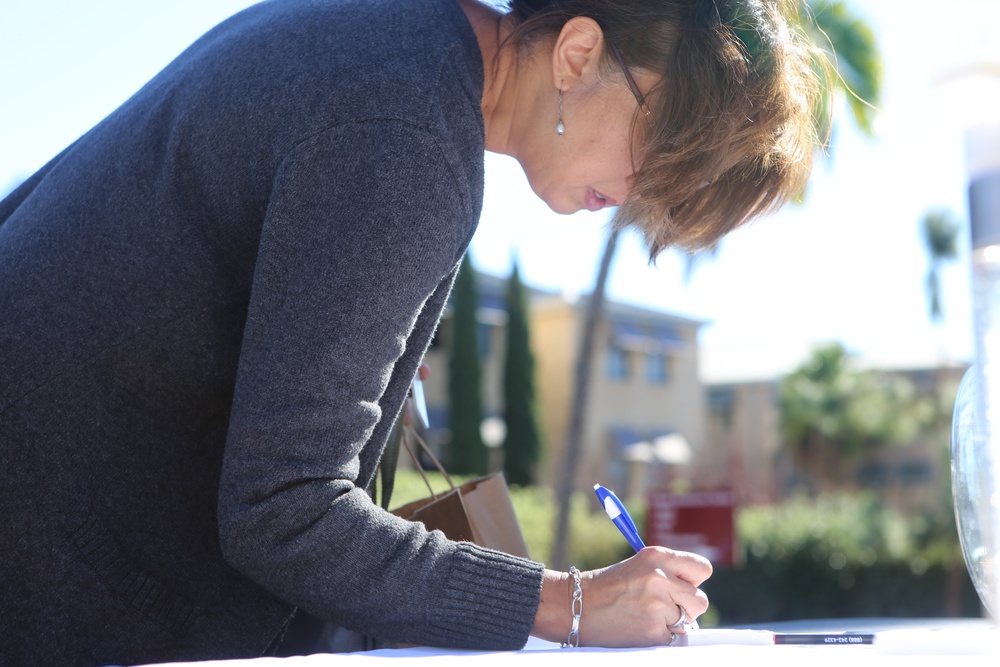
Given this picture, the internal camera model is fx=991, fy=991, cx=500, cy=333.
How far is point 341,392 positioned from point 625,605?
38 cm

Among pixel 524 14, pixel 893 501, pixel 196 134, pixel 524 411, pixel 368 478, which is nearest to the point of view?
pixel 196 134

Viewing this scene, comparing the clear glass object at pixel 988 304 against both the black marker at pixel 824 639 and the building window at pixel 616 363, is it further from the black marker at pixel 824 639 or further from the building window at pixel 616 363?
the building window at pixel 616 363

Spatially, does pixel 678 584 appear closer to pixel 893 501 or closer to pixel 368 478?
pixel 368 478

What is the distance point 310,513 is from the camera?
0.97 metres

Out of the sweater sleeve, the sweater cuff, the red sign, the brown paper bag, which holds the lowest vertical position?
the red sign

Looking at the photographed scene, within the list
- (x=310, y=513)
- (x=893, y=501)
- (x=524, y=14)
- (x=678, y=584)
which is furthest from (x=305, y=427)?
(x=893, y=501)

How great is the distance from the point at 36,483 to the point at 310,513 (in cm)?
30

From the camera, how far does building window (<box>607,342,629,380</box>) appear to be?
2778 cm

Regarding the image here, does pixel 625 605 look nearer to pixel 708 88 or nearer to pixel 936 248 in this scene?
pixel 708 88

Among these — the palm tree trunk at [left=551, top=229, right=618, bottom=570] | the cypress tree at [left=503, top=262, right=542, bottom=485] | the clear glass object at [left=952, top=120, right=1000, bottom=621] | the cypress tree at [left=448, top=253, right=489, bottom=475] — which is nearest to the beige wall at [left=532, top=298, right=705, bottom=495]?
the cypress tree at [left=503, top=262, right=542, bottom=485]

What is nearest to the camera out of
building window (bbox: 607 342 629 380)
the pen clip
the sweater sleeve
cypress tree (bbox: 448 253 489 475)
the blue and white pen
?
the sweater sleeve

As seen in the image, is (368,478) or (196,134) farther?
(368,478)

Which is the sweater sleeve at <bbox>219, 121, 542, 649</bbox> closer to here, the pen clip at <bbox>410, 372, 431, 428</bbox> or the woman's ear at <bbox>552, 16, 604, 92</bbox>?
the woman's ear at <bbox>552, 16, 604, 92</bbox>

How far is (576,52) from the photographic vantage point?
124 cm
